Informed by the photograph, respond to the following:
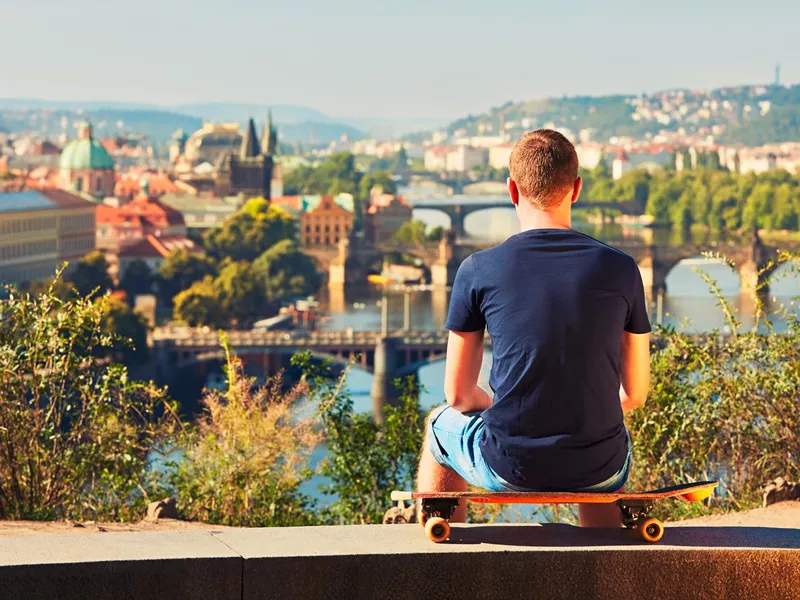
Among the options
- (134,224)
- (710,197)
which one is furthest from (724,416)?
(710,197)

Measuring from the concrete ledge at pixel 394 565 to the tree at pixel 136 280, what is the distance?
120 ft

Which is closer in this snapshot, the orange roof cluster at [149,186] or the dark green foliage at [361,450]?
the dark green foliage at [361,450]

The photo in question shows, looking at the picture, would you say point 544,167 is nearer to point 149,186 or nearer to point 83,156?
point 83,156

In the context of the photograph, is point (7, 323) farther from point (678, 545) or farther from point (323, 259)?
point (323, 259)

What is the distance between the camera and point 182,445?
146 inches

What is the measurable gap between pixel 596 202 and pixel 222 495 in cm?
6068

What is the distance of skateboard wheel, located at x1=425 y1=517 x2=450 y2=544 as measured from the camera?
184 centimetres

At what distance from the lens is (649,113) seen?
469ft

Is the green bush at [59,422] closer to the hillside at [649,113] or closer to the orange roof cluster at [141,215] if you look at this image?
the orange roof cluster at [141,215]

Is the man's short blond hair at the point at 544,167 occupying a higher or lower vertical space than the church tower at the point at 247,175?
higher

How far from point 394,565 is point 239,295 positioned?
110 ft

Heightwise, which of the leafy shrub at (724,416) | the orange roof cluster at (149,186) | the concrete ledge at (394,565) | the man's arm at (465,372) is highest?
the man's arm at (465,372)

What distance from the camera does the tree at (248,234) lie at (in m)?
46.1

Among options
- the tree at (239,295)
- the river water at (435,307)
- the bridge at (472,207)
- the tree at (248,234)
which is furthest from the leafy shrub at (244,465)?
the bridge at (472,207)
